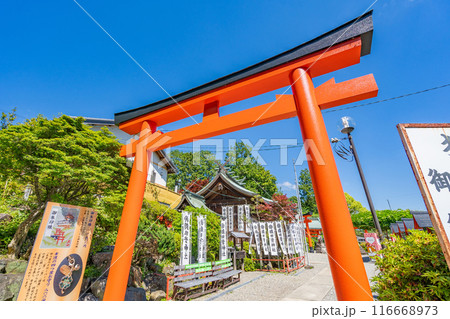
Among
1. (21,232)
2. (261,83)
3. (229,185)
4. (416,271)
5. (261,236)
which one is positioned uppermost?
(229,185)

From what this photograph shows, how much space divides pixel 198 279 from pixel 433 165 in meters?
7.06

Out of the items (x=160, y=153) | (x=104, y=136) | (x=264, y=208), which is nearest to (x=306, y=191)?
(x=264, y=208)

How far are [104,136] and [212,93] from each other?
4.20m

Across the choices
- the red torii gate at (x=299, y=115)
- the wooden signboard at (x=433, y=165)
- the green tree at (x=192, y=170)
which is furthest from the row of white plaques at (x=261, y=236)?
the green tree at (x=192, y=170)

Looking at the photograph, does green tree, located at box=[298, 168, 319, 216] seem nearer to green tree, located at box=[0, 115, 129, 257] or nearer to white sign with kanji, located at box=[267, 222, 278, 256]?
white sign with kanji, located at box=[267, 222, 278, 256]

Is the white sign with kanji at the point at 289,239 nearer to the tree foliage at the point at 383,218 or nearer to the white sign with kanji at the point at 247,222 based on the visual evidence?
the white sign with kanji at the point at 247,222

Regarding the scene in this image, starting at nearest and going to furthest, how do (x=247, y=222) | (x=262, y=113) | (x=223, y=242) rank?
(x=262, y=113) → (x=223, y=242) → (x=247, y=222)

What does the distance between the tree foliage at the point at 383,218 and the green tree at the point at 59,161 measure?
95.2 ft

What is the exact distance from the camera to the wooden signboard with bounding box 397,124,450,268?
1.54 m

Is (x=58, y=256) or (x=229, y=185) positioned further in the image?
(x=229, y=185)

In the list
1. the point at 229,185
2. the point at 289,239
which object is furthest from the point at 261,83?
the point at 229,185

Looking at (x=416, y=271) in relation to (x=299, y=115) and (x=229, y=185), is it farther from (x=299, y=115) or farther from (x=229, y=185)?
(x=229, y=185)

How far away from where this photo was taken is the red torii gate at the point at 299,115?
1985 mm

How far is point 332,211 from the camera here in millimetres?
2049
